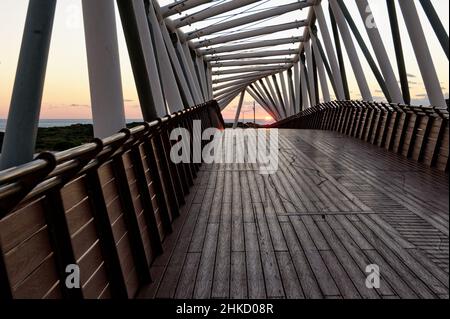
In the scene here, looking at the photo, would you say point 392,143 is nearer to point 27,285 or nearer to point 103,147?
point 103,147

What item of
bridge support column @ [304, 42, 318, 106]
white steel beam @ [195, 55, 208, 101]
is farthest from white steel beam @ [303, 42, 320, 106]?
white steel beam @ [195, 55, 208, 101]

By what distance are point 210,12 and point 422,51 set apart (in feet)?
37.1

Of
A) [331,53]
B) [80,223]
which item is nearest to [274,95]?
[331,53]

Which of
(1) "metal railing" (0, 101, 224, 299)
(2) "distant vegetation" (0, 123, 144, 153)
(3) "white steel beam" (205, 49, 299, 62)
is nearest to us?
(1) "metal railing" (0, 101, 224, 299)

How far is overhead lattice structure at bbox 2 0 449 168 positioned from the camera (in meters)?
4.05

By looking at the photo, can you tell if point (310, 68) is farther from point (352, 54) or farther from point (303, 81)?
point (352, 54)

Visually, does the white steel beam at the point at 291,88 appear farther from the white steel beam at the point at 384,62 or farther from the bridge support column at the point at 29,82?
the bridge support column at the point at 29,82

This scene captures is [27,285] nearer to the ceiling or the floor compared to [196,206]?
nearer to the ceiling

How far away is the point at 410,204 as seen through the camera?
5.47 metres

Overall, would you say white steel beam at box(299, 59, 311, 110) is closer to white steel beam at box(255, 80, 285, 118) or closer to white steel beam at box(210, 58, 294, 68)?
white steel beam at box(210, 58, 294, 68)

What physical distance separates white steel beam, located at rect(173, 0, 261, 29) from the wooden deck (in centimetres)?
1324

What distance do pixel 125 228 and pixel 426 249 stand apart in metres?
2.64

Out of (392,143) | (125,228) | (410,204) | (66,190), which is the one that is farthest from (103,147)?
(392,143)

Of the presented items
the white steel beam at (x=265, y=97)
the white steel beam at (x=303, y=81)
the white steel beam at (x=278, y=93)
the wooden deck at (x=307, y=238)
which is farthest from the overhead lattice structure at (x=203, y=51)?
the white steel beam at (x=265, y=97)
